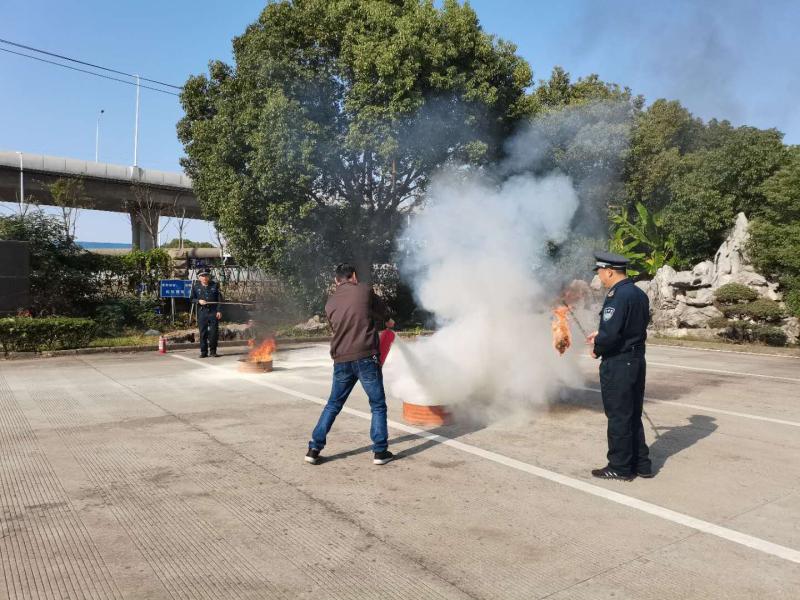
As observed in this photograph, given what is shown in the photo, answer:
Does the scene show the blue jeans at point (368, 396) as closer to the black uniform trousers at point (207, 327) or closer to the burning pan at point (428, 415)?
the burning pan at point (428, 415)

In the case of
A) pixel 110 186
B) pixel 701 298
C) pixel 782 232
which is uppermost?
pixel 110 186

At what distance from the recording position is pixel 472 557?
3.37 meters

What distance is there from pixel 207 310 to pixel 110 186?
89.3 ft

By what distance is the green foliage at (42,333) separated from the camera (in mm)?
11438

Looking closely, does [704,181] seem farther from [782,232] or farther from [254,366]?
[254,366]

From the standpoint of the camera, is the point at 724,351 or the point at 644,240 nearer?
the point at 724,351

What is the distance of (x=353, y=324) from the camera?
5145mm

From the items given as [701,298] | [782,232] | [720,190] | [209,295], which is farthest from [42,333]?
[720,190]

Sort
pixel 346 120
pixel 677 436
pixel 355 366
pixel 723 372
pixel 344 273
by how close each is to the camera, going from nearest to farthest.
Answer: pixel 355 366 < pixel 344 273 < pixel 677 436 < pixel 723 372 < pixel 346 120

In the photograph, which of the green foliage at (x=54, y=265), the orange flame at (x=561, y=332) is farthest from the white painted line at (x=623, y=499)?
the green foliage at (x=54, y=265)

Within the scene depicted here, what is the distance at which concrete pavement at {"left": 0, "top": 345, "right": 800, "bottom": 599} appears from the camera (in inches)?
123

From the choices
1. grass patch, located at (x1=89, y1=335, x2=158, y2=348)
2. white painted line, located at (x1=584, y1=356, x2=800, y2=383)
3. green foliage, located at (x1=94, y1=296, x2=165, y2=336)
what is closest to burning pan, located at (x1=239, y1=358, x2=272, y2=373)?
grass patch, located at (x1=89, y1=335, x2=158, y2=348)

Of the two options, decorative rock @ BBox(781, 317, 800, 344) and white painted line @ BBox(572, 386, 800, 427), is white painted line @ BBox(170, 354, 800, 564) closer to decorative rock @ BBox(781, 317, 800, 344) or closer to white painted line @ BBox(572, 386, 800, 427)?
white painted line @ BBox(572, 386, 800, 427)

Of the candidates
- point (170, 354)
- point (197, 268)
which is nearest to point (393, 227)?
point (197, 268)
